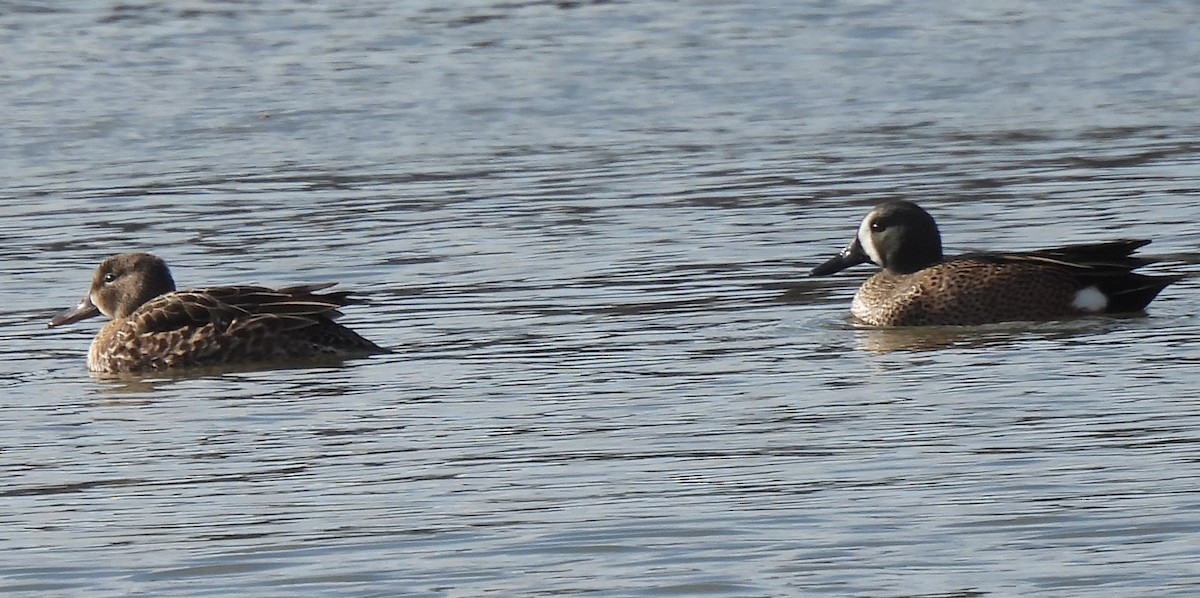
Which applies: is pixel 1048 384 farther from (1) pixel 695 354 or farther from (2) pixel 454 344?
(2) pixel 454 344

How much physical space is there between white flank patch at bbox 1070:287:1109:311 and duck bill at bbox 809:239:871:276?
1.14 m

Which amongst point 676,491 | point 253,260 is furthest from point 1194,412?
point 253,260

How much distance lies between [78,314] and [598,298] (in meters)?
2.14

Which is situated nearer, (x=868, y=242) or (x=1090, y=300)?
(x=1090, y=300)

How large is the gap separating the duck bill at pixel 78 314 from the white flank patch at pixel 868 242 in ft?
10.7

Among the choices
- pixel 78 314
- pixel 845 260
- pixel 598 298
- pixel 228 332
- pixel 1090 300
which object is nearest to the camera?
pixel 228 332

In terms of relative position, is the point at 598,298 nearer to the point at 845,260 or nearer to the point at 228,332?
the point at 845,260

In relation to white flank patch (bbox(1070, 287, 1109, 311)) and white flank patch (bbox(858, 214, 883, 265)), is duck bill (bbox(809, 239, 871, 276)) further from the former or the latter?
white flank patch (bbox(1070, 287, 1109, 311))

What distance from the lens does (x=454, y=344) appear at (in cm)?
1048

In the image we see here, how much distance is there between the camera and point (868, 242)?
38.9 ft

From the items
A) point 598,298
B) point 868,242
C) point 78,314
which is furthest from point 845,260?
point 78,314

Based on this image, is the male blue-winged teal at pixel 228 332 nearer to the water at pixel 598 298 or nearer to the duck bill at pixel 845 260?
the water at pixel 598 298

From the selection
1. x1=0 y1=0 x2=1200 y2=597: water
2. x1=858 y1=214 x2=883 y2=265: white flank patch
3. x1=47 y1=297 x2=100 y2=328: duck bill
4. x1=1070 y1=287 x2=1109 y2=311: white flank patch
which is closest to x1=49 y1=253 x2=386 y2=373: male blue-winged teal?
x1=0 y1=0 x2=1200 y2=597: water

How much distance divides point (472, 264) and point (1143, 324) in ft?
10.8
